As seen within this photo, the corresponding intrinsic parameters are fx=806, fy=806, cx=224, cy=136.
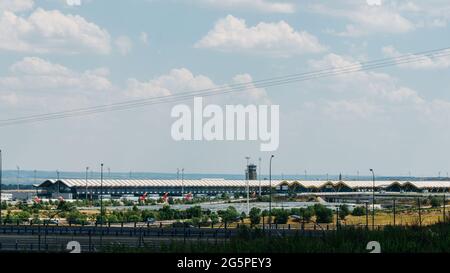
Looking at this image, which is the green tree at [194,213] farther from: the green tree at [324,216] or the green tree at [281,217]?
the green tree at [324,216]

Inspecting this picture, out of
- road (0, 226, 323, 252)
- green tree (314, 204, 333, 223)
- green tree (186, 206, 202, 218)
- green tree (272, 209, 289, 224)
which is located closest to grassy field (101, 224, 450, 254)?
road (0, 226, 323, 252)

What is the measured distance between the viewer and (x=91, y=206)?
589ft

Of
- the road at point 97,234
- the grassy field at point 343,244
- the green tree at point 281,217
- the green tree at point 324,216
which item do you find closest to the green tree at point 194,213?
the green tree at point 281,217

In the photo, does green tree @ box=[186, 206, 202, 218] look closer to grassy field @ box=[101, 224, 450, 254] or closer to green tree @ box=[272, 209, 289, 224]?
green tree @ box=[272, 209, 289, 224]

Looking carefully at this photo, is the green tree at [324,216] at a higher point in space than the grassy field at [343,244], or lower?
lower

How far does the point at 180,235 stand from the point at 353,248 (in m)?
43.7

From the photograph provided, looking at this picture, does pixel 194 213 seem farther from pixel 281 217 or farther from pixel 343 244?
pixel 343 244

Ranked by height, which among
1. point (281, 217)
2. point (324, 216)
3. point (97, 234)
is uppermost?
point (324, 216)

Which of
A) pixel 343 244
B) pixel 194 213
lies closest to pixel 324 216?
pixel 194 213
